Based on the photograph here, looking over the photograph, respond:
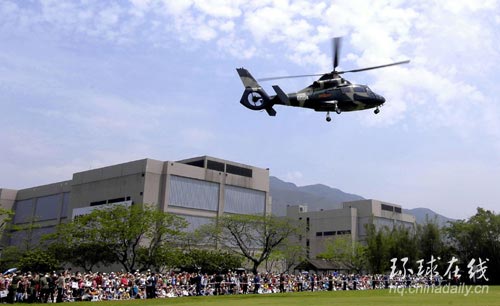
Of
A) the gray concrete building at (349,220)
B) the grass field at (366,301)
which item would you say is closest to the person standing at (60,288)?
the grass field at (366,301)

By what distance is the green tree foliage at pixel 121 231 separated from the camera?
→ 5612 centimetres

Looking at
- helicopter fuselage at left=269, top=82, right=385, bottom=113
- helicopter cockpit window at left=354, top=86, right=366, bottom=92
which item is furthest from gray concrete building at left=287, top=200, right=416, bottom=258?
helicopter fuselage at left=269, top=82, right=385, bottom=113

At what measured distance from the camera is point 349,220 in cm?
10188

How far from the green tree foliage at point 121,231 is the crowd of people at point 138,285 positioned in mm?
19662

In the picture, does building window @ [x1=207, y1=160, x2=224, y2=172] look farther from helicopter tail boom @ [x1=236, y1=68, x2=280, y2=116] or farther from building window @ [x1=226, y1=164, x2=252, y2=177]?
helicopter tail boom @ [x1=236, y1=68, x2=280, y2=116]

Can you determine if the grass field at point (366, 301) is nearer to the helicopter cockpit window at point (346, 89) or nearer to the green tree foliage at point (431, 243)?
the helicopter cockpit window at point (346, 89)

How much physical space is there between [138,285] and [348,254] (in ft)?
173

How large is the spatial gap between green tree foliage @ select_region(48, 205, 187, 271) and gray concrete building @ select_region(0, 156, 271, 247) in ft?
38.8

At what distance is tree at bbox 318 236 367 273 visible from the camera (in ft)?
253

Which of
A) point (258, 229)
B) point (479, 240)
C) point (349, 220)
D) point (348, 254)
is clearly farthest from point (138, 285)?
point (349, 220)

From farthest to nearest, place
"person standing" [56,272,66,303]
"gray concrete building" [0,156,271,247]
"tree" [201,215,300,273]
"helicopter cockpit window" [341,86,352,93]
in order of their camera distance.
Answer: "gray concrete building" [0,156,271,247] → "tree" [201,215,300,273] → "person standing" [56,272,66,303] → "helicopter cockpit window" [341,86,352,93]

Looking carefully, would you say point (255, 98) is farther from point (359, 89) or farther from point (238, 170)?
point (238, 170)

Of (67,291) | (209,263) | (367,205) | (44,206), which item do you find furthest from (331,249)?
(67,291)

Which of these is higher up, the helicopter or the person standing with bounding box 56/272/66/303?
the helicopter
